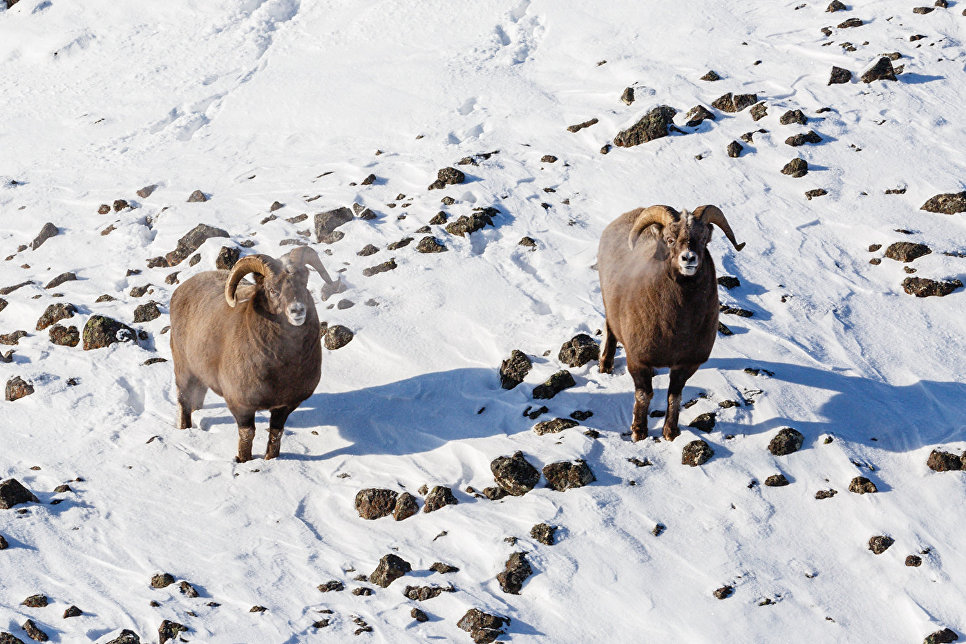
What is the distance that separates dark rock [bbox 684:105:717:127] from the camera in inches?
679

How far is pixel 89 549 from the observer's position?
961 centimetres

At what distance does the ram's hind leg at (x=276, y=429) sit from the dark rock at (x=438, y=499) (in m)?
1.95

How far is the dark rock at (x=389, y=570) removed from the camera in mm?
8977

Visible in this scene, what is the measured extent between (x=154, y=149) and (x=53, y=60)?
6.68 m

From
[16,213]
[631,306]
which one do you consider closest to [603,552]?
[631,306]

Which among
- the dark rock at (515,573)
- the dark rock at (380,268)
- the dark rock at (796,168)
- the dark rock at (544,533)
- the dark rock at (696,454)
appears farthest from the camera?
the dark rock at (796,168)

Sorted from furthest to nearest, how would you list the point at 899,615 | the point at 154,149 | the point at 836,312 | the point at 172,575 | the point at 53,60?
1. the point at 53,60
2. the point at 154,149
3. the point at 836,312
4. the point at 172,575
5. the point at 899,615

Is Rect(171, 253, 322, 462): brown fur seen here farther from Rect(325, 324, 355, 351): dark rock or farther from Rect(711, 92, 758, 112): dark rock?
Rect(711, 92, 758, 112): dark rock

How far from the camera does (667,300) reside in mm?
9836

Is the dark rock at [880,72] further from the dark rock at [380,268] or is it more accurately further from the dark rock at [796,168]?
the dark rock at [380,268]

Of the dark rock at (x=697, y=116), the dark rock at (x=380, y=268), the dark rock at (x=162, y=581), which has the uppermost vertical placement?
the dark rock at (x=697, y=116)

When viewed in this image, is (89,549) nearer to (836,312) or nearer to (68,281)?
(68,281)

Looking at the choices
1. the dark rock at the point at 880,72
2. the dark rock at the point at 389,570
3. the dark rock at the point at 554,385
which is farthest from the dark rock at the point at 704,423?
the dark rock at the point at 880,72

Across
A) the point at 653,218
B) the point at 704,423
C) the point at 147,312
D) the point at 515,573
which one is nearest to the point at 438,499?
the point at 515,573
